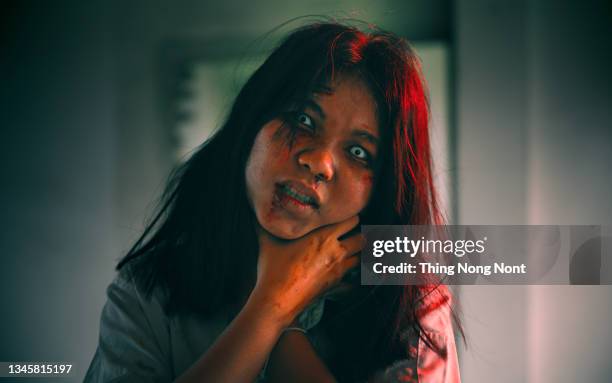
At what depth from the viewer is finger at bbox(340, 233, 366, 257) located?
1167mm

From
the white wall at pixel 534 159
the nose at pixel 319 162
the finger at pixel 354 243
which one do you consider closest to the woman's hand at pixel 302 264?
the finger at pixel 354 243

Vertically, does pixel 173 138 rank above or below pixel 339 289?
above

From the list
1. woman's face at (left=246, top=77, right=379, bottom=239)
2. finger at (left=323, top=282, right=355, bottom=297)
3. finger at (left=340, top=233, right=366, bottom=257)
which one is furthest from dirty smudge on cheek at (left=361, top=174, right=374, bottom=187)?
finger at (left=323, top=282, right=355, bottom=297)

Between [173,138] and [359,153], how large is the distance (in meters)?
0.42

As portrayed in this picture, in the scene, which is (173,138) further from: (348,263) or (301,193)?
(348,263)

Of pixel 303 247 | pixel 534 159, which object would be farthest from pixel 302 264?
pixel 534 159

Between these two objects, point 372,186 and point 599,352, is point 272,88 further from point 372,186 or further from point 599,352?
point 599,352

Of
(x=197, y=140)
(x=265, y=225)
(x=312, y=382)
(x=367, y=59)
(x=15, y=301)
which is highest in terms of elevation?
(x=367, y=59)

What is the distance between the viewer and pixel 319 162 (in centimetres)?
113

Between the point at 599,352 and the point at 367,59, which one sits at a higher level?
the point at 367,59

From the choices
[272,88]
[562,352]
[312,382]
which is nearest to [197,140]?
[272,88]

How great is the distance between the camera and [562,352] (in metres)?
1.20

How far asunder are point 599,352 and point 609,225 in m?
0.26

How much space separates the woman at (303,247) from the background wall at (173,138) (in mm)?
102
